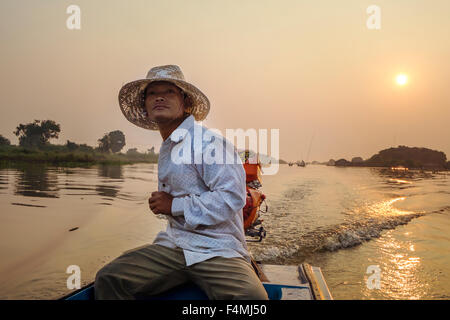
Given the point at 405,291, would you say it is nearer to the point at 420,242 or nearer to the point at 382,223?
the point at 420,242

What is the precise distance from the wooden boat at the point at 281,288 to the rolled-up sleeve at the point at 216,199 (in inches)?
17.0

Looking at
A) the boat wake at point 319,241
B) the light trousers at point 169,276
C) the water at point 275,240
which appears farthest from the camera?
the boat wake at point 319,241

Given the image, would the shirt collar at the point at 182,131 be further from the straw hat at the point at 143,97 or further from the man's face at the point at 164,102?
the straw hat at the point at 143,97

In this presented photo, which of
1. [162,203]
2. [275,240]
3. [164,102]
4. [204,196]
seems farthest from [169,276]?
[275,240]

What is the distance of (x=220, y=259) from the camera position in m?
1.76

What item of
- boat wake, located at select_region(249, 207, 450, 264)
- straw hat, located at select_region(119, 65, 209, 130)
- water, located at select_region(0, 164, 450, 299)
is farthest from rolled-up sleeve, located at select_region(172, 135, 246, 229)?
boat wake, located at select_region(249, 207, 450, 264)

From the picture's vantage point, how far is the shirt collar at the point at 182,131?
201cm

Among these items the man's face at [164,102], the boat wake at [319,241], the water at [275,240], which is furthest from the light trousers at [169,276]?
the boat wake at [319,241]

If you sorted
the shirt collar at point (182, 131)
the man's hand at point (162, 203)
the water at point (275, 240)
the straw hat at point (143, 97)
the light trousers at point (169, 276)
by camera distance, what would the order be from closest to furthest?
the light trousers at point (169, 276) < the man's hand at point (162, 203) < the shirt collar at point (182, 131) < the straw hat at point (143, 97) < the water at point (275, 240)

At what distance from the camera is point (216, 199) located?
1728mm

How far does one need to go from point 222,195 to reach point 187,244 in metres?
0.38

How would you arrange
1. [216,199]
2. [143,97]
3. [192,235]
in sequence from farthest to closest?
[143,97] < [192,235] < [216,199]

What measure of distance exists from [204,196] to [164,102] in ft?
2.48

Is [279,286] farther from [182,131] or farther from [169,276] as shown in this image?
[182,131]
